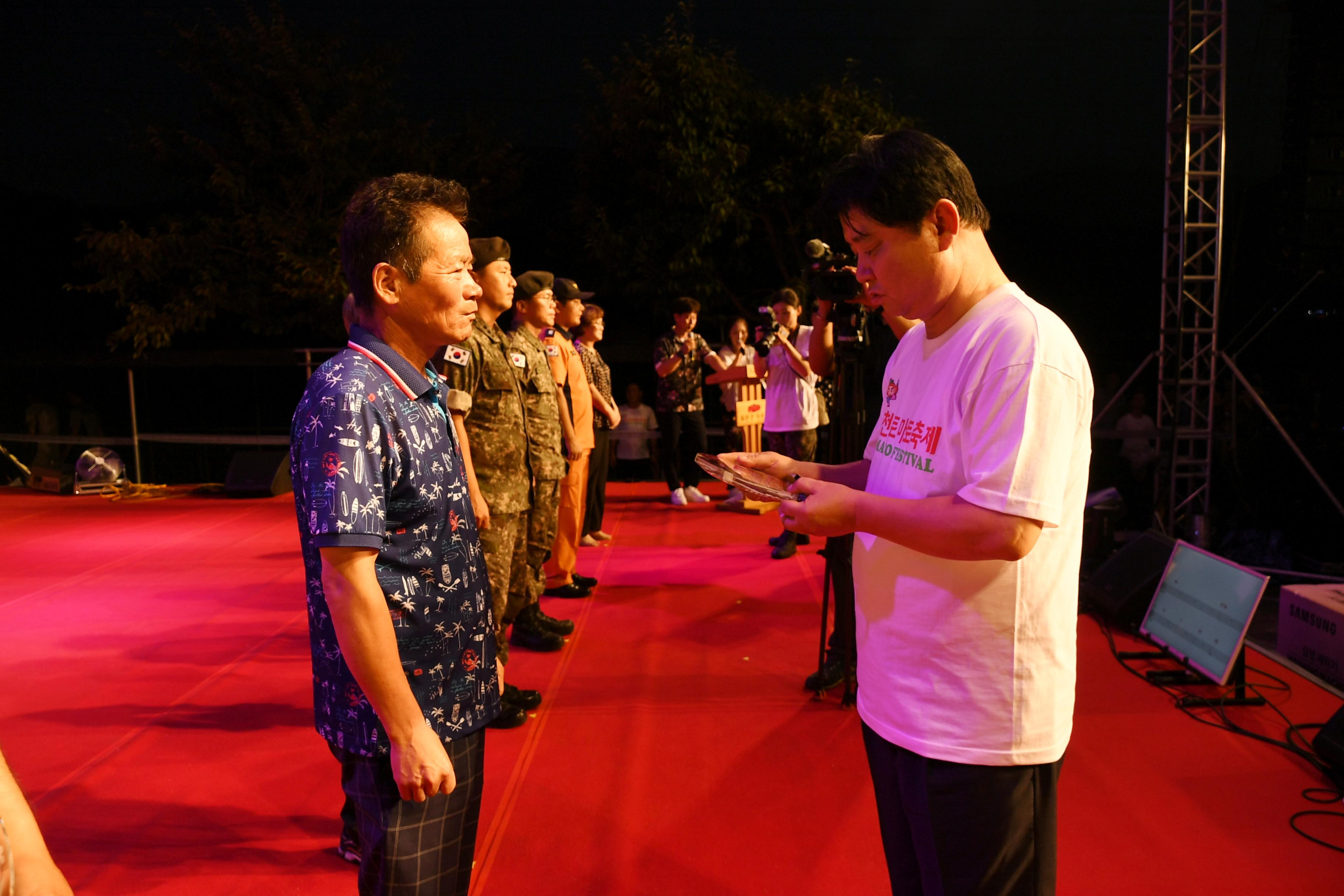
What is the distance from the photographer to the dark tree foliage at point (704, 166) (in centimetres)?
1082

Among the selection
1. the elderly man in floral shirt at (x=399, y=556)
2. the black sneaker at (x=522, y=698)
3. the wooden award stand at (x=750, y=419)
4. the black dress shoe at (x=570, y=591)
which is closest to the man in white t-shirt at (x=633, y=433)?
the wooden award stand at (x=750, y=419)

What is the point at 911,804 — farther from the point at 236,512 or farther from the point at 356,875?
the point at 236,512

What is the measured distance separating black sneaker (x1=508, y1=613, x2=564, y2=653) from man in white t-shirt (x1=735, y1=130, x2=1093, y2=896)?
2820 millimetres

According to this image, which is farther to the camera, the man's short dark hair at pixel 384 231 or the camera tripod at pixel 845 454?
the camera tripod at pixel 845 454

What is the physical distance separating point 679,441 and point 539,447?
158 inches

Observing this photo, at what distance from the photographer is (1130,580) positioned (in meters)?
4.03

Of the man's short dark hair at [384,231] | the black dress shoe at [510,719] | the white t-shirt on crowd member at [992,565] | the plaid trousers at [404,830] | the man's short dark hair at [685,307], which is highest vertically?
the man's short dark hair at [685,307]

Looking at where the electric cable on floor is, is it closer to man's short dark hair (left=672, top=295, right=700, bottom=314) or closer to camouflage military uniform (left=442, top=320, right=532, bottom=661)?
camouflage military uniform (left=442, top=320, right=532, bottom=661)

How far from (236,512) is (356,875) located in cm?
620

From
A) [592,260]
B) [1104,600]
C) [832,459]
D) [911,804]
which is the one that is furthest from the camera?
[592,260]

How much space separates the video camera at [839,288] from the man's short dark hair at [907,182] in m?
1.70

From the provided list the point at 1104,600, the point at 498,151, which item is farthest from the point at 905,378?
the point at 498,151

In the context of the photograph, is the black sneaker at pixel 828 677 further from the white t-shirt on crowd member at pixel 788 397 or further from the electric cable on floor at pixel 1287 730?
the white t-shirt on crowd member at pixel 788 397

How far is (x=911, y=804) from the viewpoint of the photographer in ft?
3.94
